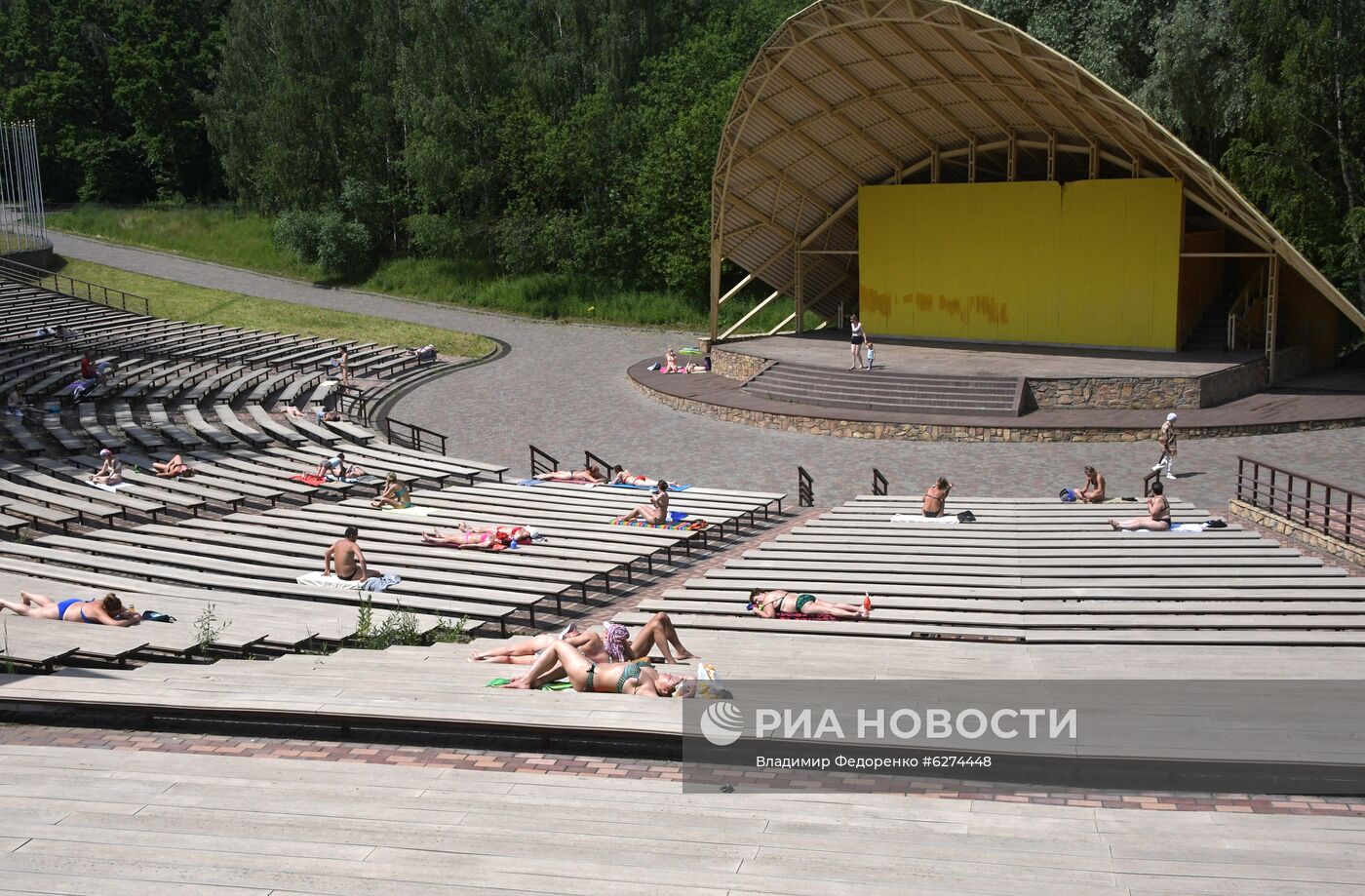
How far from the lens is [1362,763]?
21.7ft

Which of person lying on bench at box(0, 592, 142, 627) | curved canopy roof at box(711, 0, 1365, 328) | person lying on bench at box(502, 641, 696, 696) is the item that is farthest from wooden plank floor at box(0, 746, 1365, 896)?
curved canopy roof at box(711, 0, 1365, 328)

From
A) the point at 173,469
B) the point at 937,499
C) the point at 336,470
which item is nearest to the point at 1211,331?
the point at 937,499

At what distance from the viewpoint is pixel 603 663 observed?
8992mm

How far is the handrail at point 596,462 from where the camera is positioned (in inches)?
850

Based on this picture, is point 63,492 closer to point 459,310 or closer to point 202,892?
point 202,892

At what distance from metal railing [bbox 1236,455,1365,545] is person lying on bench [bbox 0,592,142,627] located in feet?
42.6

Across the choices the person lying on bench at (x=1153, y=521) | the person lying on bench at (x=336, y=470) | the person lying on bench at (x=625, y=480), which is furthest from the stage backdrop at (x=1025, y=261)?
the person lying on bench at (x=336, y=470)

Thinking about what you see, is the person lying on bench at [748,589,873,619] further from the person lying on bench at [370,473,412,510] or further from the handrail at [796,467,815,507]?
the handrail at [796,467,815,507]

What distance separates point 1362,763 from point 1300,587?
584cm

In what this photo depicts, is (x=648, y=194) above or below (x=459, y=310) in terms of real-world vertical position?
above

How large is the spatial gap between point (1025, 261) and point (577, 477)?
1748cm

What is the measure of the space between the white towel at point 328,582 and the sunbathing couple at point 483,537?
2.32 meters

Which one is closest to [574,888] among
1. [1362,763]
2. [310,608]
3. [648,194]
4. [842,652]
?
[1362,763]

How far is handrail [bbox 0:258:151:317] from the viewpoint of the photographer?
41281 mm
